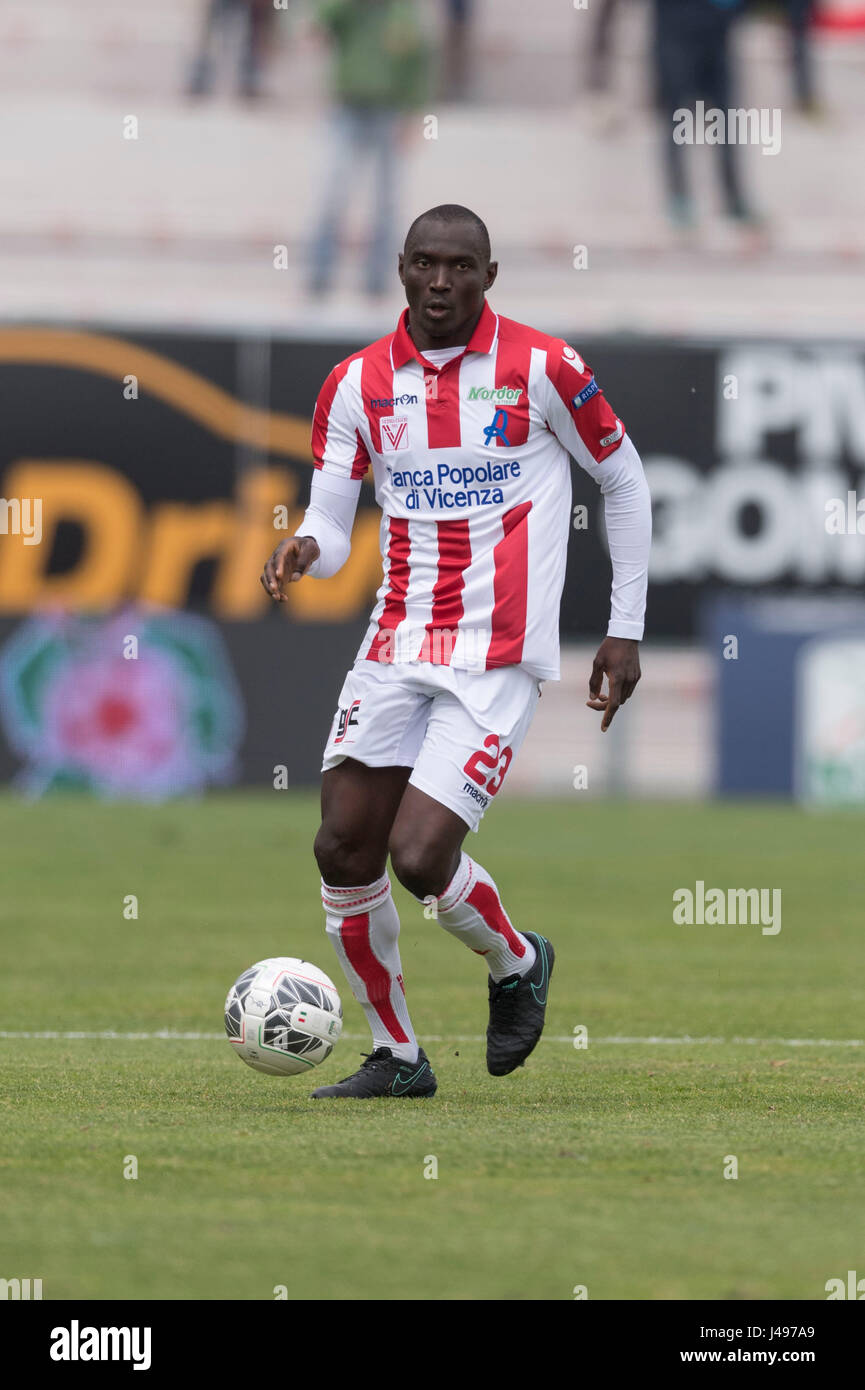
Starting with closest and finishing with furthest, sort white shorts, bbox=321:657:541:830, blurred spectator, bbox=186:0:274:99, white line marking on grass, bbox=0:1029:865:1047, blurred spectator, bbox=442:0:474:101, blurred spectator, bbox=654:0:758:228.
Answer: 1. white shorts, bbox=321:657:541:830
2. white line marking on grass, bbox=0:1029:865:1047
3. blurred spectator, bbox=654:0:758:228
4. blurred spectator, bbox=186:0:274:99
5. blurred spectator, bbox=442:0:474:101

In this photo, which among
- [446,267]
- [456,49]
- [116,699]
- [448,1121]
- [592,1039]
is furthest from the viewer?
[456,49]

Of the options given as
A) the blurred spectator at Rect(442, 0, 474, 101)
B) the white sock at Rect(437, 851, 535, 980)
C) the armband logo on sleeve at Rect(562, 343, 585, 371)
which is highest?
the blurred spectator at Rect(442, 0, 474, 101)

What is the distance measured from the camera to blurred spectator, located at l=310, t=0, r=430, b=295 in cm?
2348

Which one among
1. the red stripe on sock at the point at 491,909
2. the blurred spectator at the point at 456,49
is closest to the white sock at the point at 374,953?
the red stripe on sock at the point at 491,909

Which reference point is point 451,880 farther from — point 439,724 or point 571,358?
point 571,358

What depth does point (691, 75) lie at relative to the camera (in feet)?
79.9

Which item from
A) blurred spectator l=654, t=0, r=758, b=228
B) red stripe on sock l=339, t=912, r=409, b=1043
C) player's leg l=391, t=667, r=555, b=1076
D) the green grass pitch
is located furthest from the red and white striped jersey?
blurred spectator l=654, t=0, r=758, b=228

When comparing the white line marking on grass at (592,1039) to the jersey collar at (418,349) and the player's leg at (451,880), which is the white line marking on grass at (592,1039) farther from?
the jersey collar at (418,349)

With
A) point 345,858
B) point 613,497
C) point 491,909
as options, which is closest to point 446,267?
point 613,497

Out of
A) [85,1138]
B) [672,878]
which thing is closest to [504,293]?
[672,878]

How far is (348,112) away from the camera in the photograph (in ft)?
77.7

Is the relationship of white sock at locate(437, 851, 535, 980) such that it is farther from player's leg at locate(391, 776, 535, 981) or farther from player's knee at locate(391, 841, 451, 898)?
player's knee at locate(391, 841, 451, 898)

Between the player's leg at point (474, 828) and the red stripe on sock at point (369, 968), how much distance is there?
228mm

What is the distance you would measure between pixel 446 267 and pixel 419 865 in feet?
5.20
